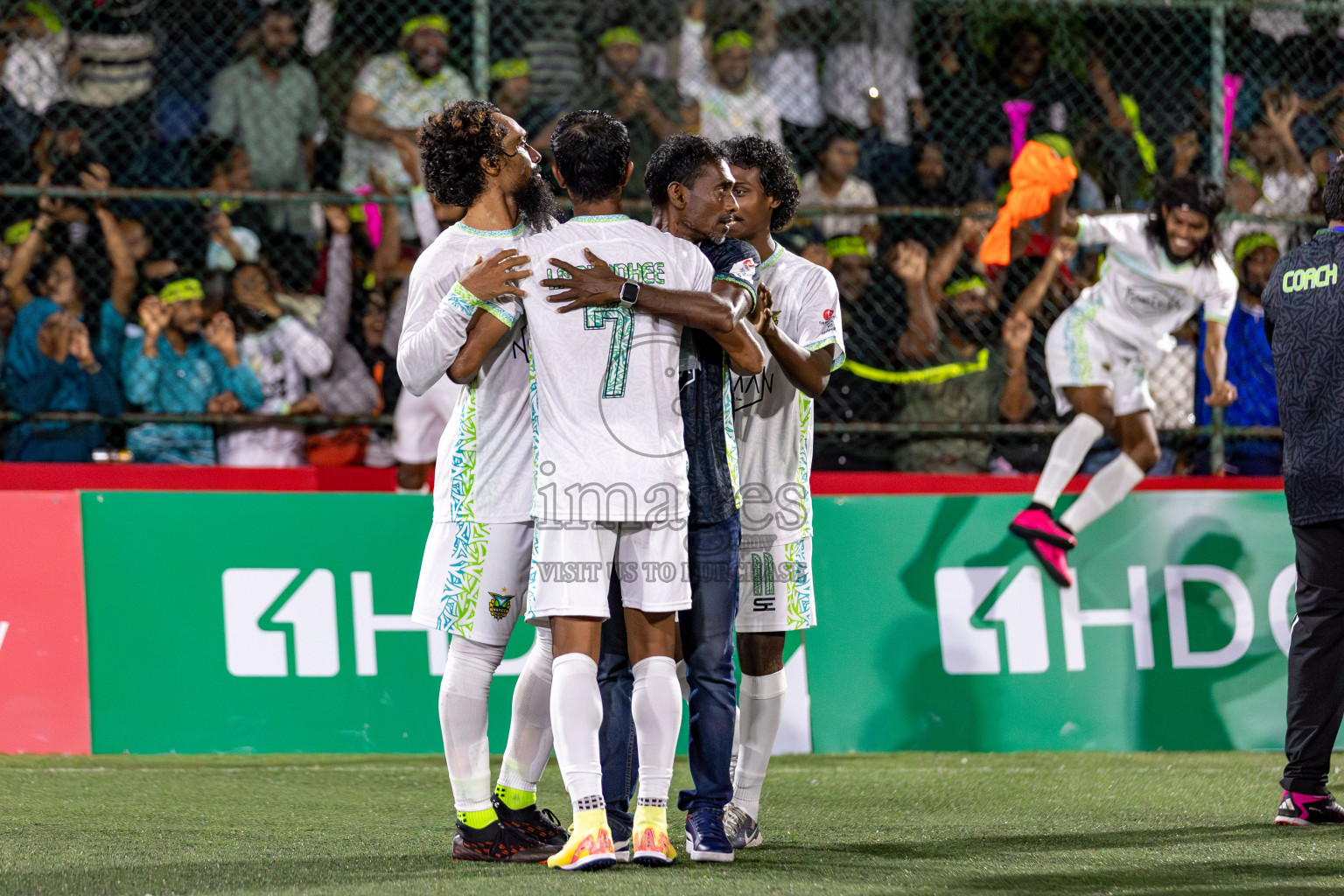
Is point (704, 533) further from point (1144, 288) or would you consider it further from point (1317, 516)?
point (1144, 288)

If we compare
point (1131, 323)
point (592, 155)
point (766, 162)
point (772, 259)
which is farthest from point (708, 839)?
point (1131, 323)

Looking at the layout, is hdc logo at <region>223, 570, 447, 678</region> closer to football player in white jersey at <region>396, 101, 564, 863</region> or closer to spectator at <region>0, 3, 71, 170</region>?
football player in white jersey at <region>396, 101, 564, 863</region>

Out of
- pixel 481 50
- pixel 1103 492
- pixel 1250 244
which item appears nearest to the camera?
pixel 1103 492

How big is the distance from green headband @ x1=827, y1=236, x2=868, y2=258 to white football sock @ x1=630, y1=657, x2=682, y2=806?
4498mm

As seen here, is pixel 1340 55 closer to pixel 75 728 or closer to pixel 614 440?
pixel 614 440

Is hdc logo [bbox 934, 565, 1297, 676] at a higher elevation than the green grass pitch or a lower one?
higher

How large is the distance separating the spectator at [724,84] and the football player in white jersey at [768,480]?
4.00 metres

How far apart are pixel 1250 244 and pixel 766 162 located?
4791 mm

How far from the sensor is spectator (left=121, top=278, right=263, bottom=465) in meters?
6.84

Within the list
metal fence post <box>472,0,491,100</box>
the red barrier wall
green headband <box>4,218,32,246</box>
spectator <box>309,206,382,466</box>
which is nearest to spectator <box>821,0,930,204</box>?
metal fence post <box>472,0,491,100</box>

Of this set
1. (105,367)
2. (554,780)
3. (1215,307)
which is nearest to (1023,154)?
(1215,307)

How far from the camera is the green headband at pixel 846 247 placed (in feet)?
24.5

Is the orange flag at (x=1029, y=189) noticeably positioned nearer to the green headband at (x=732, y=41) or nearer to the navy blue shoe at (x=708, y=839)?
the green headband at (x=732, y=41)

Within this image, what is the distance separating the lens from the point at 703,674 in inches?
135
